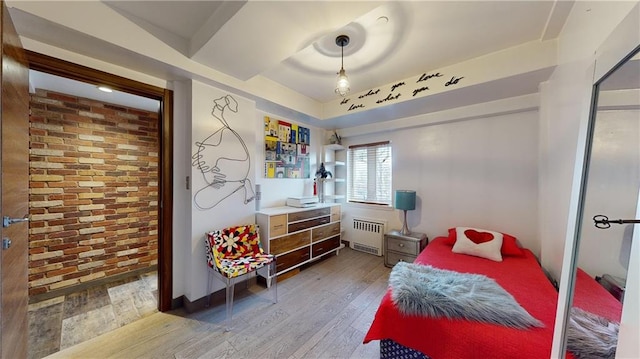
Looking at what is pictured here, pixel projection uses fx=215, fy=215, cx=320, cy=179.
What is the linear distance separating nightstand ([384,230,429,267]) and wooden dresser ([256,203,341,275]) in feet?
2.72

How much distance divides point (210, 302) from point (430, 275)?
213 centimetres

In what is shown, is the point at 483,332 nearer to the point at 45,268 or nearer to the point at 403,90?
the point at 403,90

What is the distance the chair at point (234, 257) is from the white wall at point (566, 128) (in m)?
2.06

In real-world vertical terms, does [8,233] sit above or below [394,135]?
below

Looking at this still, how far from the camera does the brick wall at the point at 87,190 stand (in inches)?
88.0

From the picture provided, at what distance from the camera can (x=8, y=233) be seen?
1084 millimetres

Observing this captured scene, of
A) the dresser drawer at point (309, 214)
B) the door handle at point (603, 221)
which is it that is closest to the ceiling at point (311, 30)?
the door handle at point (603, 221)

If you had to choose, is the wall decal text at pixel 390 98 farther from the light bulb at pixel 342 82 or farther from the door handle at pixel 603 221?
the door handle at pixel 603 221

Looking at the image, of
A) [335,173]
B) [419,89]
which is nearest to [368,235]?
[335,173]

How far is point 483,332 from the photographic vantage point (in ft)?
3.83

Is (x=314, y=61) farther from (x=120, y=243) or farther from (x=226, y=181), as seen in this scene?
(x=120, y=243)

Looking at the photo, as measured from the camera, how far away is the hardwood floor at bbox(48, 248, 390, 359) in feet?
5.32

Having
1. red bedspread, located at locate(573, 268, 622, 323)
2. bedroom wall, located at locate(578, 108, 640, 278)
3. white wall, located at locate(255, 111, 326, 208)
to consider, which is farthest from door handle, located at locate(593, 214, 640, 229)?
white wall, located at locate(255, 111, 326, 208)

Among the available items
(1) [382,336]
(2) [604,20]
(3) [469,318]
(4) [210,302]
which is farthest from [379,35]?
(4) [210,302]
